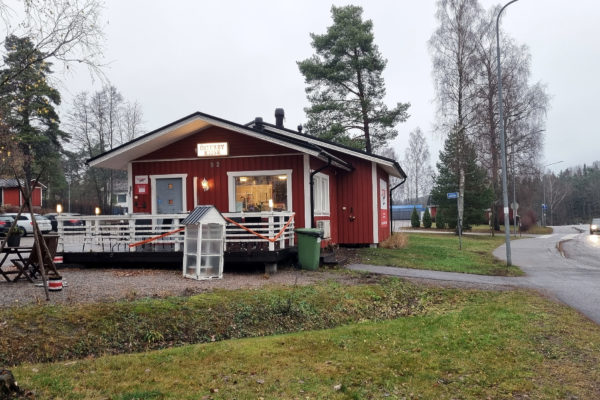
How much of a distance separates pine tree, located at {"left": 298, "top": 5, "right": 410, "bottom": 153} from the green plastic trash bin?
2000 cm

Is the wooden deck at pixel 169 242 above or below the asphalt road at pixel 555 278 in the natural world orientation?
above

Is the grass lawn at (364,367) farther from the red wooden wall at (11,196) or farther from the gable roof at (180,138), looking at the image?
the red wooden wall at (11,196)

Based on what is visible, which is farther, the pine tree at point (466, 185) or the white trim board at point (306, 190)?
the pine tree at point (466, 185)

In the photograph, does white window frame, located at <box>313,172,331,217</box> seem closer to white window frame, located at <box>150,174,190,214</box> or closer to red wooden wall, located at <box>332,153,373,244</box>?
red wooden wall, located at <box>332,153,373,244</box>

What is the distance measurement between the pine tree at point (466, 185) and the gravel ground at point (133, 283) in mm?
25345

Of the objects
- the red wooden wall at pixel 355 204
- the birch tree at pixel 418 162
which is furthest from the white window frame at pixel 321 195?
the birch tree at pixel 418 162

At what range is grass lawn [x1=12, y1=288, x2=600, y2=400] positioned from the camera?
15.4 feet

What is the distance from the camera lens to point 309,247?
12523mm

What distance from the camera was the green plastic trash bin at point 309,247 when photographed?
12.4 meters

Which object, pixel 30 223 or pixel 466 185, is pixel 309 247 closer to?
pixel 30 223

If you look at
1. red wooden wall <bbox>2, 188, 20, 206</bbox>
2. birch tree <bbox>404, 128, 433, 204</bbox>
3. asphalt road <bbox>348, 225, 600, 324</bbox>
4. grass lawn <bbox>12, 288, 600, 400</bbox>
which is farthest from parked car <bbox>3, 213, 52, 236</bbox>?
birch tree <bbox>404, 128, 433, 204</bbox>

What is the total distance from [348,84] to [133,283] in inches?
1061

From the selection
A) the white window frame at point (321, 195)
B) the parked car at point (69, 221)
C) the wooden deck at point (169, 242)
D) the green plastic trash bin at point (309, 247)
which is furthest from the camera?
the white window frame at point (321, 195)

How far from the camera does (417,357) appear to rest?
5.81 m
